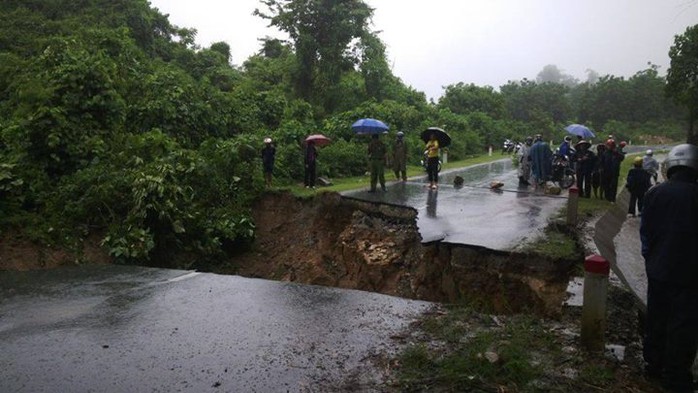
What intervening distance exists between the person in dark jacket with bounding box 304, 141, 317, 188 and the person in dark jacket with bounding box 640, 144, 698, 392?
38.3ft

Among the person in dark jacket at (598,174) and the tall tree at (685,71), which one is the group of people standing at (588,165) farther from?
the tall tree at (685,71)

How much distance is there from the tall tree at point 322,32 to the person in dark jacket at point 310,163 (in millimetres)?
11074

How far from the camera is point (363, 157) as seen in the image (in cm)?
2052

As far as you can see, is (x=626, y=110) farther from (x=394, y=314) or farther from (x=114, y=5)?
(x=394, y=314)

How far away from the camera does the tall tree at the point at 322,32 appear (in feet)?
83.2

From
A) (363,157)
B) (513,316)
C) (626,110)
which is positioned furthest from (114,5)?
(626,110)

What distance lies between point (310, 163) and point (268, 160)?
4.20 feet

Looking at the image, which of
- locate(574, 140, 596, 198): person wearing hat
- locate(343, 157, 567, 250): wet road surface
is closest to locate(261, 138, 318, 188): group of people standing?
locate(343, 157, 567, 250): wet road surface

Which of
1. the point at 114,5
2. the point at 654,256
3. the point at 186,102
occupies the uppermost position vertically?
the point at 114,5

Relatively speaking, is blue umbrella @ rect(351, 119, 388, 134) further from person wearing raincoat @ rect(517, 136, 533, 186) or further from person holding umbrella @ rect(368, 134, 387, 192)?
person wearing raincoat @ rect(517, 136, 533, 186)

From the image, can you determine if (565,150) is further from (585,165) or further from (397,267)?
(397,267)

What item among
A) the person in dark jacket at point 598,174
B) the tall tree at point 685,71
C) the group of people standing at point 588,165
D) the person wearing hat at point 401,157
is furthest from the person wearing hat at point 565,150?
the tall tree at point 685,71

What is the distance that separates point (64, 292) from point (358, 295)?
4102mm

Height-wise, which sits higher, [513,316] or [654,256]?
[654,256]
